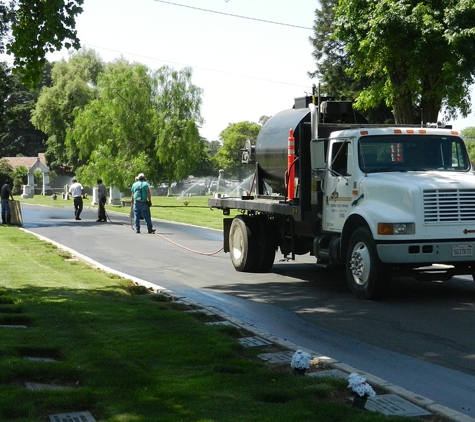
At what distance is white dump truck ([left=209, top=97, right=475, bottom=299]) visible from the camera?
11383mm

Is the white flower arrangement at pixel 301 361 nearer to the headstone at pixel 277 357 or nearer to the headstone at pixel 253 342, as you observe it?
the headstone at pixel 277 357

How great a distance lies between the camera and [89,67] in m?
85.9

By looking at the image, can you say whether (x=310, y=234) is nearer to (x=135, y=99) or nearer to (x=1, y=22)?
(x=1, y=22)

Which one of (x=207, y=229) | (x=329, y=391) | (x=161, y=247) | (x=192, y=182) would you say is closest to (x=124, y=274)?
(x=161, y=247)

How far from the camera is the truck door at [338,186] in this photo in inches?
496

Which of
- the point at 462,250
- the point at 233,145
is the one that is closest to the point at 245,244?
the point at 462,250

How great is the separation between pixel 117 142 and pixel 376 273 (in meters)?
47.7

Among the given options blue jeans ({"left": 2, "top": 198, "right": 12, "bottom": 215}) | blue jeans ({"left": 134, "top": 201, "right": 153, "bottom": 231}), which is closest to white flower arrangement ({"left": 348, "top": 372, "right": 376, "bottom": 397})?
blue jeans ({"left": 134, "top": 201, "right": 153, "bottom": 231})

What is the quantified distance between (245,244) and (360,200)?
3678mm

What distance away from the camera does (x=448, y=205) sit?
451 inches

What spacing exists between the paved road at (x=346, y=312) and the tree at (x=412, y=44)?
40.7ft

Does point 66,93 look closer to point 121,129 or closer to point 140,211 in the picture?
point 121,129

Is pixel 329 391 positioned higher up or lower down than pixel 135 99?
lower down

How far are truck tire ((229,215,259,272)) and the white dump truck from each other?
0.02 metres
